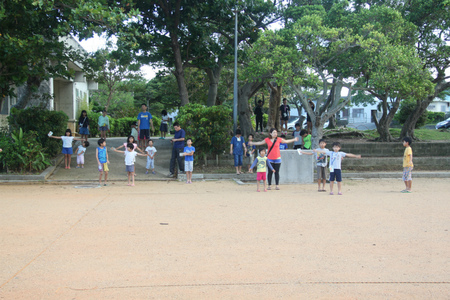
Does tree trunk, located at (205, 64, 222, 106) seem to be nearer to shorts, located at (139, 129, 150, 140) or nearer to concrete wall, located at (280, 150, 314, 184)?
shorts, located at (139, 129, 150, 140)

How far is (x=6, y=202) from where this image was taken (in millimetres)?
8555

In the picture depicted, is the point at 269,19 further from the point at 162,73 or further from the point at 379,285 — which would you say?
the point at 379,285

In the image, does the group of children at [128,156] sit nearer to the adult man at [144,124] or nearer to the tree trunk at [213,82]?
the adult man at [144,124]

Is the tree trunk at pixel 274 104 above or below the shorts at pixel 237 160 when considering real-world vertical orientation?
above

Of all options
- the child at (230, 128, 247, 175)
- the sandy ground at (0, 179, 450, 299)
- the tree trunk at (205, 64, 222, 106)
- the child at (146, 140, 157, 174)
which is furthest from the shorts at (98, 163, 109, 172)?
the tree trunk at (205, 64, 222, 106)

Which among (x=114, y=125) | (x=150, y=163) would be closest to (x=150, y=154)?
(x=150, y=163)

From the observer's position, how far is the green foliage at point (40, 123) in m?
14.4

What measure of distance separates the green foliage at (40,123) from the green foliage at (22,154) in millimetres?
1087

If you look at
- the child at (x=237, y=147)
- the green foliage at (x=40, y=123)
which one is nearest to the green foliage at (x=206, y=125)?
the child at (x=237, y=147)

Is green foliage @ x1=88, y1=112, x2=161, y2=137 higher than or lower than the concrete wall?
higher

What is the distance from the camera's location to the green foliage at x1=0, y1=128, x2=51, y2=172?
1260cm

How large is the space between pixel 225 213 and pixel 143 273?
330 cm

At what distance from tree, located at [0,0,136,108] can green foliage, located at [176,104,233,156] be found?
3.58 m

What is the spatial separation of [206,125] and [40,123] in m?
5.76
